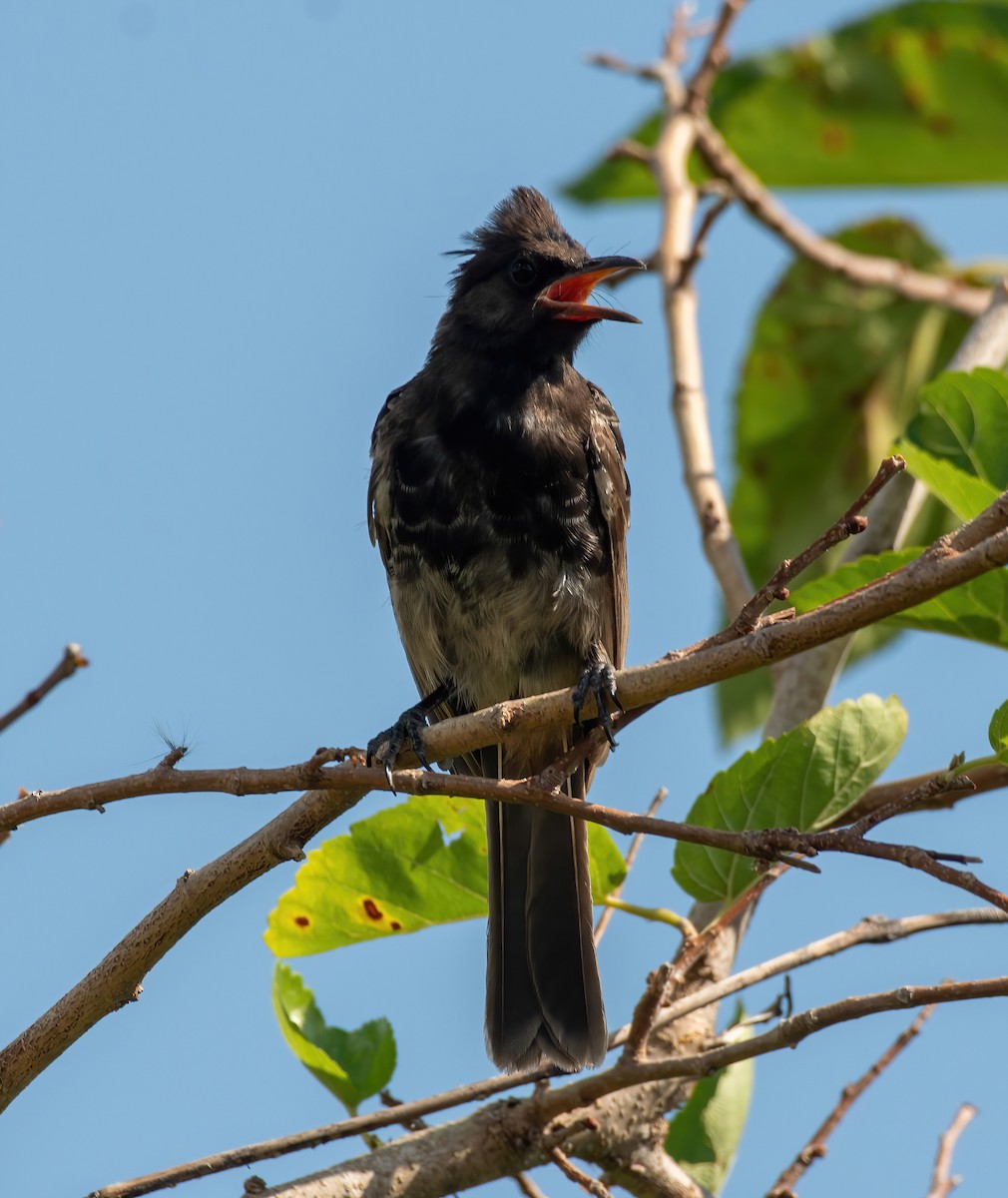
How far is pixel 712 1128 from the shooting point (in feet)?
10.6

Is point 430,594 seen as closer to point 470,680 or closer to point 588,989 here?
point 470,680

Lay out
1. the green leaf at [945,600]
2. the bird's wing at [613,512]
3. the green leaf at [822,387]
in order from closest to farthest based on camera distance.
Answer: the green leaf at [945,600], the bird's wing at [613,512], the green leaf at [822,387]

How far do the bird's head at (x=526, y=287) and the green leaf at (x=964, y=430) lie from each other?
1.49 metres

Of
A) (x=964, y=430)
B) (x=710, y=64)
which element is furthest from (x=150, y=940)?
(x=710, y=64)

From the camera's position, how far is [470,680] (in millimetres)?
4512

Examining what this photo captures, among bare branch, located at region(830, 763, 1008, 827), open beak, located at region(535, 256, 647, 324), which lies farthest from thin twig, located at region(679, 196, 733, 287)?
bare branch, located at region(830, 763, 1008, 827)

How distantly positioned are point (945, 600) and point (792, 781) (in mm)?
434

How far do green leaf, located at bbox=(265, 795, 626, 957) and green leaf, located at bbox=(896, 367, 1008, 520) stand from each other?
1010 millimetres

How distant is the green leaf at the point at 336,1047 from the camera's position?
310 centimetres

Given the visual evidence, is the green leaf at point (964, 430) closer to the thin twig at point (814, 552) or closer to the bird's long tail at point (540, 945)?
the thin twig at point (814, 552)

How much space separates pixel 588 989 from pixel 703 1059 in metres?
1.40

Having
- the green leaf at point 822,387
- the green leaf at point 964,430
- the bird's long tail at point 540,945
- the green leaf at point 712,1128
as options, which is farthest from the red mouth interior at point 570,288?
the green leaf at point 712,1128

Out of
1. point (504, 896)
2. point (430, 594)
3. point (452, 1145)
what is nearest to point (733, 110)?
point (430, 594)

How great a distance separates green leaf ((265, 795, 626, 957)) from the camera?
325 cm
